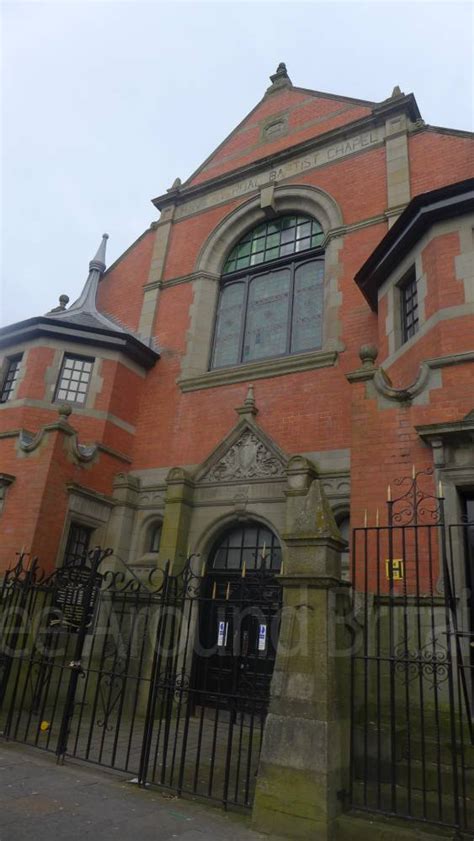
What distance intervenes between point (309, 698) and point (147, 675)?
6.88 m

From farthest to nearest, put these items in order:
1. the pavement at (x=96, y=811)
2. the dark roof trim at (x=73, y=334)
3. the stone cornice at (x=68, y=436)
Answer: the dark roof trim at (x=73, y=334) → the stone cornice at (x=68, y=436) → the pavement at (x=96, y=811)

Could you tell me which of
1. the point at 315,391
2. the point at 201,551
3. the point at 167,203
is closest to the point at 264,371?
the point at 315,391

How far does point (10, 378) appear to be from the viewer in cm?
1437

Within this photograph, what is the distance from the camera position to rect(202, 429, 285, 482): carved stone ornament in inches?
454

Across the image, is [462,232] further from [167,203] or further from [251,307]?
[167,203]

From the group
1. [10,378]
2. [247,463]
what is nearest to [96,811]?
[247,463]

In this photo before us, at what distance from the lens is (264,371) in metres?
12.7

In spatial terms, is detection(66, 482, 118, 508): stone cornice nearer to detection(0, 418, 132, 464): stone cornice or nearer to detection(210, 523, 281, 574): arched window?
detection(0, 418, 132, 464): stone cornice

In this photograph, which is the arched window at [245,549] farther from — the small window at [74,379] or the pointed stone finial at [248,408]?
the small window at [74,379]

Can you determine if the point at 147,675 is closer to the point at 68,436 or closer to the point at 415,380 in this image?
the point at 68,436

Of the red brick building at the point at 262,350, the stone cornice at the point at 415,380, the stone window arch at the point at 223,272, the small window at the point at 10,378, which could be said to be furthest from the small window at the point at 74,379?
the stone cornice at the point at 415,380

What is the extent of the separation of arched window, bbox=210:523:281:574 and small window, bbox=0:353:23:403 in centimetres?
662

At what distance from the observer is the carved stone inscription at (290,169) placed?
1405 cm

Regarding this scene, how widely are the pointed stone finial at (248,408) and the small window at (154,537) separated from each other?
3.30 meters
